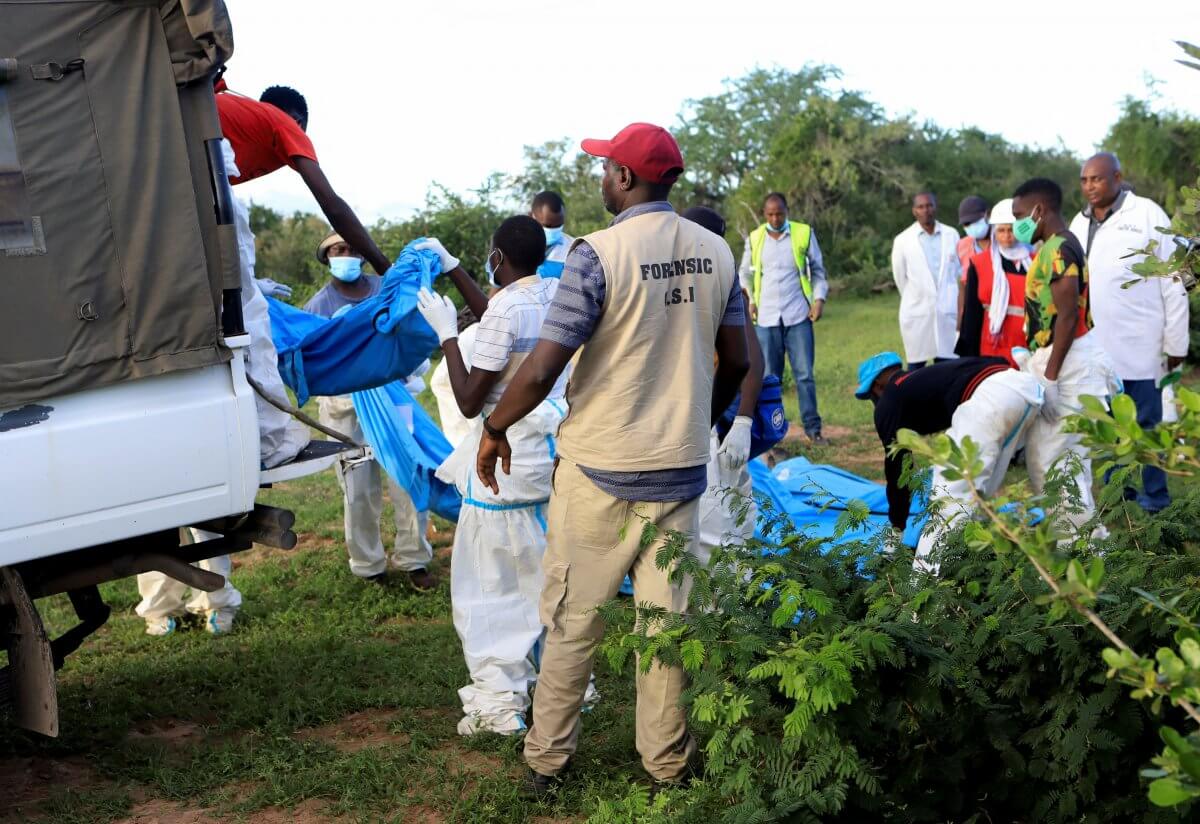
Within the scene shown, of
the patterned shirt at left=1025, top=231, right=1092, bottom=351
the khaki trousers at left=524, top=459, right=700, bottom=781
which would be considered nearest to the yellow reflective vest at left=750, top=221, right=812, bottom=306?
the patterned shirt at left=1025, top=231, right=1092, bottom=351

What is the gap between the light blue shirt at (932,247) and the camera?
9.84 m

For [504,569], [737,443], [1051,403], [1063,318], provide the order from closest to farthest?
[504,569] → [737,443] → [1051,403] → [1063,318]

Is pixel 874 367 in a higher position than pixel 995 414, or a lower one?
higher

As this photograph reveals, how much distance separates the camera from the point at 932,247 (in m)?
9.93

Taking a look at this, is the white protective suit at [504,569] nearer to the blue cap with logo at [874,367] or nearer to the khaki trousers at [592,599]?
the khaki trousers at [592,599]

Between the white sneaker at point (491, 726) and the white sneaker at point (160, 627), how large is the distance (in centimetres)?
215

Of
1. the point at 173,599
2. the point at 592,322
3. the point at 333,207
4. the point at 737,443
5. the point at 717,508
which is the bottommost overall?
the point at 173,599

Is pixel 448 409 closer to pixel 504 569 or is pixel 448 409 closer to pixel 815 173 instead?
pixel 504 569

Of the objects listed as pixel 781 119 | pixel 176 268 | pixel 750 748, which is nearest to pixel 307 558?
pixel 176 268

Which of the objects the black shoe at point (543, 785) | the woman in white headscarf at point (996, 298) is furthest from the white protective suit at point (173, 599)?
the woman in white headscarf at point (996, 298)

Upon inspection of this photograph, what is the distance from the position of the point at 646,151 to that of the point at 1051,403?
9.39 feet

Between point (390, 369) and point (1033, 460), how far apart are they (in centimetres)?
305

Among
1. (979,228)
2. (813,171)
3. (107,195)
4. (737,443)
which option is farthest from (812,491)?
(813,171)

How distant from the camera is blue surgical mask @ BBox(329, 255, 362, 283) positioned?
21.6 feet
